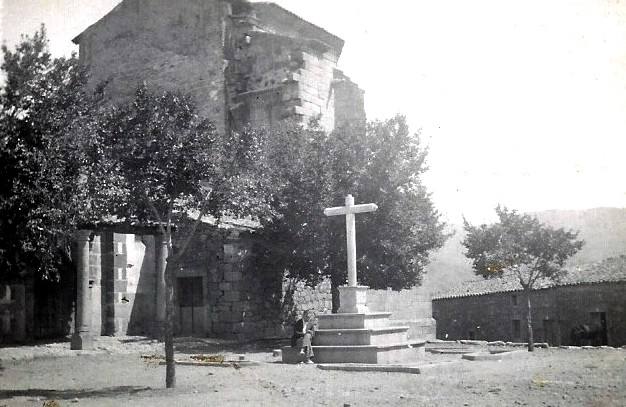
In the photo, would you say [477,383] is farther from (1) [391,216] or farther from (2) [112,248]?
(2) [112,248]

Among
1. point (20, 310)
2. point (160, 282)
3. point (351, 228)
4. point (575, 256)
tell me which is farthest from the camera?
point (575, 256)

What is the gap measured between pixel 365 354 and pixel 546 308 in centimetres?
2456

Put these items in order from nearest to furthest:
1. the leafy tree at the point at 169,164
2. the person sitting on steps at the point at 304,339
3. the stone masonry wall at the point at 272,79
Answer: the leafy tree at the point at 169,164, the person sitting on steps at the point at 304,339, the stone masonry wall at the point at 272,79

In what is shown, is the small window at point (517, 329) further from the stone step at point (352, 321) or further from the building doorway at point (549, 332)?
the stone step at point (352, 321)

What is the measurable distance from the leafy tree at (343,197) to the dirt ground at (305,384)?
13.8 ft

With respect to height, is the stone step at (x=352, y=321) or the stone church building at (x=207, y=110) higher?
the stone church building at (x=207, y=110)

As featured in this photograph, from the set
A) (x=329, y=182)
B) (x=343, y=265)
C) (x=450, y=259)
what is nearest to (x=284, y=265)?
(x=343, y=265)

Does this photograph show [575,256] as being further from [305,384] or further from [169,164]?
[169,164]

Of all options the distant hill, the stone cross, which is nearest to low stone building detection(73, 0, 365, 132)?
the stone cross

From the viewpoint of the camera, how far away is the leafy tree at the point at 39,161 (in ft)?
31.4

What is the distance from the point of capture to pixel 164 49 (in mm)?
25016

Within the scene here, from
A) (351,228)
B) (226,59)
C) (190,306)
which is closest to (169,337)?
(351,228)

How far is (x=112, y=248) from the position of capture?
18.6 meters

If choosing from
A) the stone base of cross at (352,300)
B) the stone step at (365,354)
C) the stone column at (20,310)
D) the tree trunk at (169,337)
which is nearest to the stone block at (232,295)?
the stone base of cross at (352,300)
